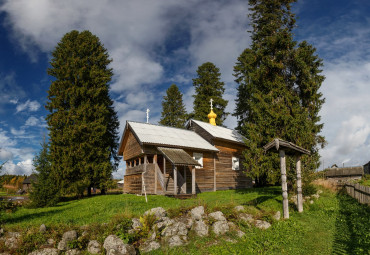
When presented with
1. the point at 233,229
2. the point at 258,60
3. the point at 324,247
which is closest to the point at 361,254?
the point at 324,247

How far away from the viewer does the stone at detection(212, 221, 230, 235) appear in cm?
803

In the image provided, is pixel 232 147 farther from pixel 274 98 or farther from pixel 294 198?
pixel 294 198

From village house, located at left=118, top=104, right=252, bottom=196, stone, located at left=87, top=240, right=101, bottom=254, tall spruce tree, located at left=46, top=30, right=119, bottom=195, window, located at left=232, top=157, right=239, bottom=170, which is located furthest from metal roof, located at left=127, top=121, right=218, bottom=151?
stone, located at left=87, top=240, right=101, bottom=254

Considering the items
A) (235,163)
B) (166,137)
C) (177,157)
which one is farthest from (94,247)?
(235,163)

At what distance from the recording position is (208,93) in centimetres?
3997

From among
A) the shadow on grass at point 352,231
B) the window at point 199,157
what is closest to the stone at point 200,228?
the shadow on grass at point 352,231

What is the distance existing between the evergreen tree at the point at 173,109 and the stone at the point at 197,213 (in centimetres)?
3464

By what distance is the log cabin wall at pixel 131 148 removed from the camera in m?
21.2

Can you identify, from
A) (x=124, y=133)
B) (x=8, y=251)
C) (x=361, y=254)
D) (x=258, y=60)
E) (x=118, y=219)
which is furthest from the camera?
(x=124, y=133)

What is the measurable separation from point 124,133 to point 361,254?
20417 millimetres

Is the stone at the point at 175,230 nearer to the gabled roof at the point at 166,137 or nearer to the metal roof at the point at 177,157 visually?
the metal roof at the point at 177,157

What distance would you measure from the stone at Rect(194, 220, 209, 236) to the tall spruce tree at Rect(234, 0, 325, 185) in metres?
8.65

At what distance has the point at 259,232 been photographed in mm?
8312

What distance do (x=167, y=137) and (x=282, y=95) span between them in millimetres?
9343
